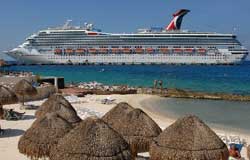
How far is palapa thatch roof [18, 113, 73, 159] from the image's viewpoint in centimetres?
830

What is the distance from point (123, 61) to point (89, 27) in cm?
969

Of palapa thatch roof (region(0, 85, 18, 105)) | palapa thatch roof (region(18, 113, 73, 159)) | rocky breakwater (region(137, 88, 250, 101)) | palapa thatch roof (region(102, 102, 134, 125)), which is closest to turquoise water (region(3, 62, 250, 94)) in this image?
rocky breakwater (region(137, 88, 250, 101))

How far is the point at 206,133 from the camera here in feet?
26.2

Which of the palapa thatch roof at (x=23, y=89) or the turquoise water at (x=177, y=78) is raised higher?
the palapa thatch roof at (x=23, y=89)

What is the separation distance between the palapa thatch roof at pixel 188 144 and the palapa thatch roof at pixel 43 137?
→ 197cm

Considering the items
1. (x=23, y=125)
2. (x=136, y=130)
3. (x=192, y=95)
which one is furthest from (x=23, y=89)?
(x=192, y=95)

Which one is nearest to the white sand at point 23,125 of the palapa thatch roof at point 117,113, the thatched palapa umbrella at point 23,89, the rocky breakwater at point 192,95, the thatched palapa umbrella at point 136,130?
the thatched palapa umbrella at point 23,89

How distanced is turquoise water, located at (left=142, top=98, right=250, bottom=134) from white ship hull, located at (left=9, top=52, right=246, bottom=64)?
5358 centimetres

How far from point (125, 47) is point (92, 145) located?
74.4m

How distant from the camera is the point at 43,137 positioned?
331 inches

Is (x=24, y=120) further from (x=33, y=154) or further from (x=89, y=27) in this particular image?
(x=89, y=27)

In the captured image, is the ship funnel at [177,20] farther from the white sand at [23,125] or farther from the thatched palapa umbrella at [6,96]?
the thatched palapa umbrella at [6,96]

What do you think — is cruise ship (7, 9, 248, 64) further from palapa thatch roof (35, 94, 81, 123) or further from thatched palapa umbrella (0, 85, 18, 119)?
palapa thatch roof (35, 94, 81, 123)

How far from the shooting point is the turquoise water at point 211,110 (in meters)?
18.0
